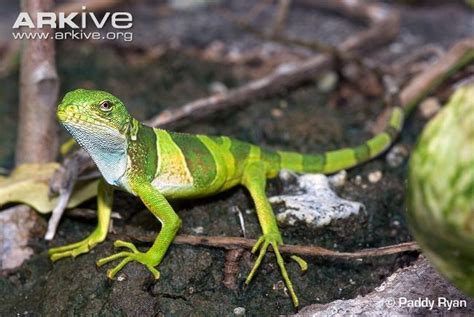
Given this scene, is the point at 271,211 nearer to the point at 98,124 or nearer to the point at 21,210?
the point at 98,124

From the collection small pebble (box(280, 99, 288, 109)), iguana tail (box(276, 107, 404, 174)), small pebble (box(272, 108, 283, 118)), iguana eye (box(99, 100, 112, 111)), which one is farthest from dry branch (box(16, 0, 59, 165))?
small pebble (box(280, 99, 288, 109))

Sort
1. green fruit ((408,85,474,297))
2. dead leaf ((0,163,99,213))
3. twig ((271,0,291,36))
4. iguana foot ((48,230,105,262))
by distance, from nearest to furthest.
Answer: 1. green fruit ((408,85,474,297))
2. iguana foot ((48,230,105,262))
3. dead leaf ((0,163,99,213))
4. twig ((271,0,291,36))

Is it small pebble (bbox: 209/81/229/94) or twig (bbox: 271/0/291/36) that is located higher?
twig (bbox: 271/0/291/36)

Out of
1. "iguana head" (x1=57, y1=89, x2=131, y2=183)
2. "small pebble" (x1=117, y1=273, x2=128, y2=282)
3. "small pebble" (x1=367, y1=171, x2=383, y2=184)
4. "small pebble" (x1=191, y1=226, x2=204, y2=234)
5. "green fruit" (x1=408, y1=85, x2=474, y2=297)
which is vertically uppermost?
"green fruit" (x1=408, y1=85, x2=474, y2=297)

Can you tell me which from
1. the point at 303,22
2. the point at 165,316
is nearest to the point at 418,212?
the point at 165,316

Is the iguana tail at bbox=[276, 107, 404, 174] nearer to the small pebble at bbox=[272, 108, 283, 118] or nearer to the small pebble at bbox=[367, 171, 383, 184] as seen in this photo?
the small pebble at bbox=[367, 171, 383, 184]

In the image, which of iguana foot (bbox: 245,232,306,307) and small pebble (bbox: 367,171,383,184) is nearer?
iguana foot (bbox: 245,232,306,307)

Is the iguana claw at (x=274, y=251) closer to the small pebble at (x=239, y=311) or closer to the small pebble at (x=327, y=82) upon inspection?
the small pebble at (x=239, y=311)
